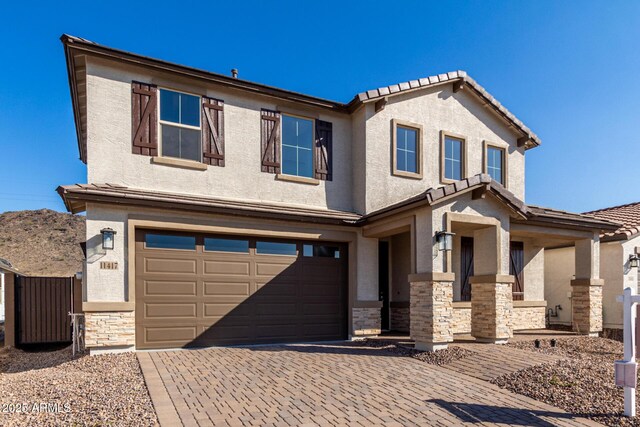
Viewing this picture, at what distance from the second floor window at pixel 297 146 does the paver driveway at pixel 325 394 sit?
5076mm

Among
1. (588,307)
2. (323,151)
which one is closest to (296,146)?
(323,151)

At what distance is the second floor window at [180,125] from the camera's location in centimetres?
998

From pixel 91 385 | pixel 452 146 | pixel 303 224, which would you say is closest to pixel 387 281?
pixel 303 224

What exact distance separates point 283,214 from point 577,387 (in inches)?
274

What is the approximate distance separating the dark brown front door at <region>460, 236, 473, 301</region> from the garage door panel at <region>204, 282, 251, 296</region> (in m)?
6.82

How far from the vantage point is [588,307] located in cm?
1205

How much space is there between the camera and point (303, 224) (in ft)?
36.2

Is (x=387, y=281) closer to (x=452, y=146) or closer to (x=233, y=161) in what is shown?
(x=452, y=146)

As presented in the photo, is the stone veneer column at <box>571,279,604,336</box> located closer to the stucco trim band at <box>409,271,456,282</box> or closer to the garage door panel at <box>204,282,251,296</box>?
the stucco trim band at <box>409,271,456,282</box>

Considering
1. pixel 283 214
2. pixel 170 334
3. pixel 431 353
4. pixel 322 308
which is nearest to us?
pixel 431 353

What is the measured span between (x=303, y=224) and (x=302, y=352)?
3.31 meters

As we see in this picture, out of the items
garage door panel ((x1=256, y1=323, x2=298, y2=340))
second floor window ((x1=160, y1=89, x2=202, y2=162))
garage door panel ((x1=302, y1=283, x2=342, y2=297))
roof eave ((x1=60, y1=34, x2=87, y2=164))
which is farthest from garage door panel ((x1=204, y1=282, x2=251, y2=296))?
roof eave ((x1=60, y1=34, x2=87, y2=164))

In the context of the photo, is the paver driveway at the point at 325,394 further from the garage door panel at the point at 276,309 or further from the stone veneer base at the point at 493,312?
the stone veneer base at the point at 493,312

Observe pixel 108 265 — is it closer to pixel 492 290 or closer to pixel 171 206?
pixel 171 206
